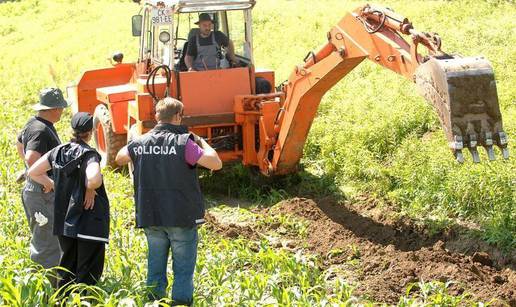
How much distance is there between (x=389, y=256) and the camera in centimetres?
765

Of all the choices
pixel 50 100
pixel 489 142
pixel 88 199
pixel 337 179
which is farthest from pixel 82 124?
pixel 337 179

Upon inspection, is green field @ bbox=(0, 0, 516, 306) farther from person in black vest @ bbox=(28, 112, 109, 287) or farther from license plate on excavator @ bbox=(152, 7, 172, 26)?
license plate on excavator @ bbox=(152, 7, 172, 26)

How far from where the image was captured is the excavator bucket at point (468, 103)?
6.49 m

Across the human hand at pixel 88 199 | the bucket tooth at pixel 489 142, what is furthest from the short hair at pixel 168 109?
the bucket tooth at pixel 489 142

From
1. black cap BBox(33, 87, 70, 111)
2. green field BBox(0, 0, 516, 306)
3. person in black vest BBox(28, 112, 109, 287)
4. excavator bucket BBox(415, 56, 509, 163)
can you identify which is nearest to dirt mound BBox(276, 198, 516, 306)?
green field BBox(0, 0, 516, 306)

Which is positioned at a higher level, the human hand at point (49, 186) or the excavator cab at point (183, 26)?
the excavator cab at point (183, 26)

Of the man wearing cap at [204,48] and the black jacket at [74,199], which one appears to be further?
the man wearing cap at [204,48]

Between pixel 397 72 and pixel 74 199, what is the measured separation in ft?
10.7

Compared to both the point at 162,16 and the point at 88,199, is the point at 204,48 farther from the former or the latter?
the point at 88,199

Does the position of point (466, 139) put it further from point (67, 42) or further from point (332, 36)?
point (67, 42)

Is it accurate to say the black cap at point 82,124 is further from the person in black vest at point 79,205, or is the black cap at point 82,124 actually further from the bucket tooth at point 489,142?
the bucket tooth at point 489,142

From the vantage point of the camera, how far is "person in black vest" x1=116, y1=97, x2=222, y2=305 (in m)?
5.70

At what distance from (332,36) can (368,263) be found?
241 cm

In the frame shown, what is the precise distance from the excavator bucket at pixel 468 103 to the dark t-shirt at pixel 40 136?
3.09m
